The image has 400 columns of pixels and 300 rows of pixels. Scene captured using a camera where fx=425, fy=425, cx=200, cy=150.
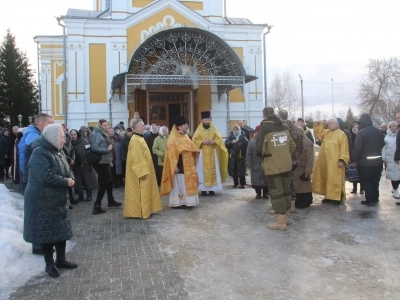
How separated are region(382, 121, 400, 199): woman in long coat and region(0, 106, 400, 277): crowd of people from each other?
2cm

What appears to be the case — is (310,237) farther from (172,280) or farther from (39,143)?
(39,143)

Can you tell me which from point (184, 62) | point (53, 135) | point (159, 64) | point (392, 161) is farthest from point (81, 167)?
point (184, 62)

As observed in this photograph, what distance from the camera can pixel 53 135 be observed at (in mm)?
4707

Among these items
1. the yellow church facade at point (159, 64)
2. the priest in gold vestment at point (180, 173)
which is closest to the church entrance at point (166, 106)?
the yellow church facade at point (159, 64)

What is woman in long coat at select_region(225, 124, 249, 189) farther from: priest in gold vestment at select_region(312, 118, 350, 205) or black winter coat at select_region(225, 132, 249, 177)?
priest in gold vestment at select_region(312, 118, 350, 205)

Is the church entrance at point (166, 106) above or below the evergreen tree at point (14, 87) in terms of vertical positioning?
below

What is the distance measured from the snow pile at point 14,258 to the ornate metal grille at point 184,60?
410 inches

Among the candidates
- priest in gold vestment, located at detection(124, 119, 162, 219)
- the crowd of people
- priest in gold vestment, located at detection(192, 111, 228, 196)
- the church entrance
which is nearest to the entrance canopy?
the church entrance

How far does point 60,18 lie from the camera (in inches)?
708

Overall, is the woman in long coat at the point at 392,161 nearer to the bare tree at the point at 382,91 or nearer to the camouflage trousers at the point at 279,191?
the camouflage trousers at the point at 279,191

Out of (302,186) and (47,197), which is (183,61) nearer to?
(302,186)

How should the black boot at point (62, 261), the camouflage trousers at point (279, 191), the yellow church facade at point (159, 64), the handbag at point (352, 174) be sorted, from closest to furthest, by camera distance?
the black boot at point (62, 261)
the camouflage trousers at point (279, 191)
the handbag at point (352, 174)
the yellow church facade at point (159, 64)

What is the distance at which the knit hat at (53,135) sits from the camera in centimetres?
470

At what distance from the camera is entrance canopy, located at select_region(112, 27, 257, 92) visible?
16.3 m
